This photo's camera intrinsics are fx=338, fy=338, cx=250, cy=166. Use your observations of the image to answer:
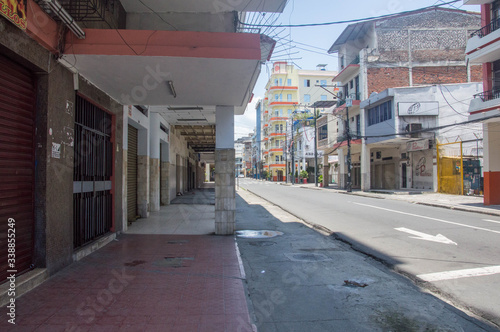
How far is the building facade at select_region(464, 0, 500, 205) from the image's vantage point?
1552 centimetres

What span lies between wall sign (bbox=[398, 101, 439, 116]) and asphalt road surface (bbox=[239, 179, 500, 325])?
14.9 m

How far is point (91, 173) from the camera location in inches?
266

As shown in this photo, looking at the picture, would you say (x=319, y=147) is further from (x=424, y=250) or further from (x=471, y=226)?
(x=424, y=250)

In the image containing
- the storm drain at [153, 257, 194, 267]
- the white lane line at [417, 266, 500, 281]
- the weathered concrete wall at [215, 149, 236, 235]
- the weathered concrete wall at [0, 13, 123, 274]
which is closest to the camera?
the weathered concrete wall at [0, 13, 123, 274]

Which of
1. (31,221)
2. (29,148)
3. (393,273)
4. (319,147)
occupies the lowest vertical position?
(393,273)

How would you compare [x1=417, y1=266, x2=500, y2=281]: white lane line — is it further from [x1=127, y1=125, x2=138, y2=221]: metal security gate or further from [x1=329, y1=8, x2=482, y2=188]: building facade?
[x1=329, y1=8, x2=482, y2=188]: building facade

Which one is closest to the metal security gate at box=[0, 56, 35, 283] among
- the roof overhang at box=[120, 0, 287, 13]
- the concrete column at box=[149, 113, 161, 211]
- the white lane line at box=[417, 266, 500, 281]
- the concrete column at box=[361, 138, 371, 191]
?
the roof overhang at box=[120, 0, 287, 13]

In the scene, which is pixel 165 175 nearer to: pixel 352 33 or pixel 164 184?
pixel 164 184

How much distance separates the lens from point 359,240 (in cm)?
828

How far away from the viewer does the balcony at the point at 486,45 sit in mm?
14922

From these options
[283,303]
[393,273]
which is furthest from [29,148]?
[393,273]

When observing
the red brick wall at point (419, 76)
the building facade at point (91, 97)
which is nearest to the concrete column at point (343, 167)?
the red brick wall at point (419, 76)

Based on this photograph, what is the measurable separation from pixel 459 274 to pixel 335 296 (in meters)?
2.31

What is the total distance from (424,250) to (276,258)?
309 centimetres
